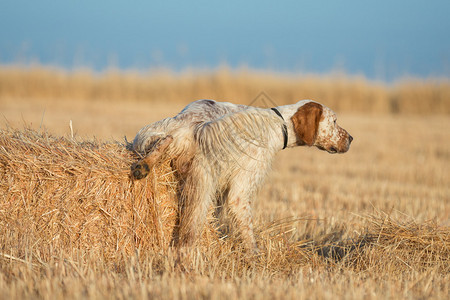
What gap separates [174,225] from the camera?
3.63m

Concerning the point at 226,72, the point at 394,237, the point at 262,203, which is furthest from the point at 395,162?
the point at 226,72

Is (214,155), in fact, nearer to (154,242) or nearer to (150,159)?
(150,159)

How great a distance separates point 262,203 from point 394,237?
6.74ft

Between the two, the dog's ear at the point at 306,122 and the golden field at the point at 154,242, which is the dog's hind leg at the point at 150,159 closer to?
the golden field at the point at 154,242

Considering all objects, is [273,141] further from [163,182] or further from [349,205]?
[349,205]

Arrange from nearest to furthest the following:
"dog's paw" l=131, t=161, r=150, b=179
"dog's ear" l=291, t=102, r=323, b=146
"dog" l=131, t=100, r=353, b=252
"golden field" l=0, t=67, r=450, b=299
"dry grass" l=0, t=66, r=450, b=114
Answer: "golden field" l=0, t=67, r=450, b=299 < "dog's paw" l=131, t=161, r=150, b=179 < "dog" l=131, t=100, r=353, b=252 < "dog's ear" l=291, t=102, r=323, b=146 < "dry grass" l=0, t=66, r=450, b=114

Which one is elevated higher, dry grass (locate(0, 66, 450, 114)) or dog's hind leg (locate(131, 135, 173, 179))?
dry grass (locate(0, 66, 450, 114))

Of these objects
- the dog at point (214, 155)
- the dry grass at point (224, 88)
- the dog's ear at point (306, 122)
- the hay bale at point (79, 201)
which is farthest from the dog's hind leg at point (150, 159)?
the dry grass at point (224, 88)

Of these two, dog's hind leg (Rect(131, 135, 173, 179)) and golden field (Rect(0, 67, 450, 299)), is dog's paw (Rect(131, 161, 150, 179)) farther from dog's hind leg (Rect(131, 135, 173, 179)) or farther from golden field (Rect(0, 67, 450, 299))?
golden field (Rect(0, 67, 450, 299))

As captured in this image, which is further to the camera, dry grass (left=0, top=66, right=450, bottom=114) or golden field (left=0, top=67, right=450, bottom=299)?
dry grass (left=0, top=66, right=450, bottom=114)

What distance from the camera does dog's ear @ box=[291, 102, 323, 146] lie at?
3926 millimetres

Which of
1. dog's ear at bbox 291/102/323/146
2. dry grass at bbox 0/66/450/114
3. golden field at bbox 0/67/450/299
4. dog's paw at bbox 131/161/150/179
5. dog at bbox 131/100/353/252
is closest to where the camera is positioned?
golden field at bbox 0/67/450/299

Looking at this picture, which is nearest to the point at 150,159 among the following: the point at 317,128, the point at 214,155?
the point at 214,155

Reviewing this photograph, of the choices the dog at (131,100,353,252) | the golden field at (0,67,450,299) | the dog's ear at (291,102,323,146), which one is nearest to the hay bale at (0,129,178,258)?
the golden field at (0,67,450,299)
